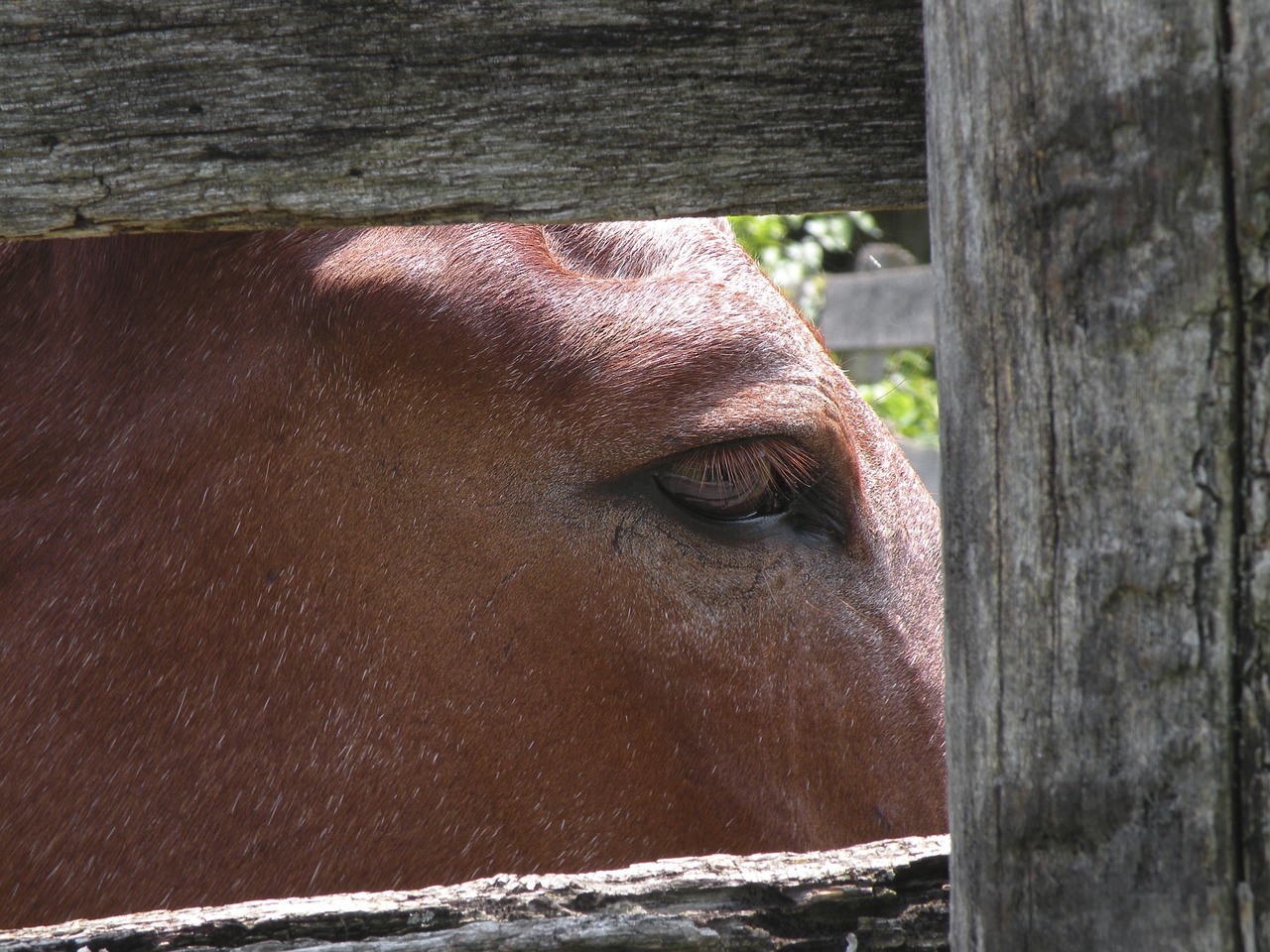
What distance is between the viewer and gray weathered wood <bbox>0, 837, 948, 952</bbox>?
36.5 inches

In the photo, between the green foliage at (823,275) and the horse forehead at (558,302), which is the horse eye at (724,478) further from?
the green foliage at (823,275)

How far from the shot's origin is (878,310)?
8359mm

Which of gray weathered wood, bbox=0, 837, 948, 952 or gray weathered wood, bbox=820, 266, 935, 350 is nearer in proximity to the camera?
gray weathered wood, bbox=0, 837, 948, 952

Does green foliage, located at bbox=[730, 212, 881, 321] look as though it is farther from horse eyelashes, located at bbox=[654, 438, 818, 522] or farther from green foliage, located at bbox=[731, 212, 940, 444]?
horse eyelashes, located at bbox=[654, 438, 818, 522]

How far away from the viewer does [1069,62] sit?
74 centimetres

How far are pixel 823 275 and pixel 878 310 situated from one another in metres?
0.59

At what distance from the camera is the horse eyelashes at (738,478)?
5.93ft

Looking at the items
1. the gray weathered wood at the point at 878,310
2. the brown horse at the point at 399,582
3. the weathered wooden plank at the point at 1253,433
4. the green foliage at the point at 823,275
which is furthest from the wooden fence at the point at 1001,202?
the gray weathered wood at the point at 878,310

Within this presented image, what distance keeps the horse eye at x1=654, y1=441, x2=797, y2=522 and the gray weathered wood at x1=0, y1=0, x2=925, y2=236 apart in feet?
2.76

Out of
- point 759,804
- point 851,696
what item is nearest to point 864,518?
point 851,696

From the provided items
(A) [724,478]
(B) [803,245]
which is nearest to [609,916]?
(A) [724,478]

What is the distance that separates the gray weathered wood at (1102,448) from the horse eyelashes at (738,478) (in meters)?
0.98

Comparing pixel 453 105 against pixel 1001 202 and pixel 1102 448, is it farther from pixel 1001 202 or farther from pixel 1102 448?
pixel 1102 448

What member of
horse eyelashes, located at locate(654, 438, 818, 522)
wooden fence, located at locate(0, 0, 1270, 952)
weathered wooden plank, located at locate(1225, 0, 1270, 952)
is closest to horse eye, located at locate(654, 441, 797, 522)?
horse eyelashes, located at locate(654, 438, 818, 522)
